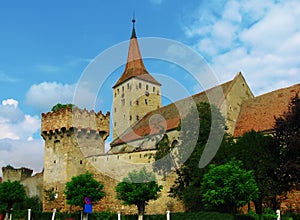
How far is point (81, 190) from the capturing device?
24.2 meters

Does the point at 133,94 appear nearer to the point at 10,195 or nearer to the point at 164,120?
the point at 164,120

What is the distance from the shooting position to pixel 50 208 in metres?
30.8

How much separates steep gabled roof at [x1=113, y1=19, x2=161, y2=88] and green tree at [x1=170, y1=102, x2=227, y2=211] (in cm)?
3159

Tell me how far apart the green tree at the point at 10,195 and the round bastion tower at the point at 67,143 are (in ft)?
7.00

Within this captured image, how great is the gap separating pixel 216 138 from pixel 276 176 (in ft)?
14.8

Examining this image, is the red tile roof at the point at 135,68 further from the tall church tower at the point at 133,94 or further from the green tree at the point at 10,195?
the green tree at the point at 10,195

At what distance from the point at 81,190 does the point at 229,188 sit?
1001cm

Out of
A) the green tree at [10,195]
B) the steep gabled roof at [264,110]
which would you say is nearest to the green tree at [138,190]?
the steep gabled roof at [264,110]

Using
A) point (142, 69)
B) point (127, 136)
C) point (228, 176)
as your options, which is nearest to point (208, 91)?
point (127, 136)

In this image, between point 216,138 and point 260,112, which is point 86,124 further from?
point 260,112


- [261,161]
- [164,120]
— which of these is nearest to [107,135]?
[164,120]

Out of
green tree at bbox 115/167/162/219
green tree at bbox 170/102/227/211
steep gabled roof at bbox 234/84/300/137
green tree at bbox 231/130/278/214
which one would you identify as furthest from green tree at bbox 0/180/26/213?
steep gabled roof at bbox 234/84/300/137

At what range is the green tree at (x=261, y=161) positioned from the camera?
21403mm

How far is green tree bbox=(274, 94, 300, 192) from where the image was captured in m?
20.0
